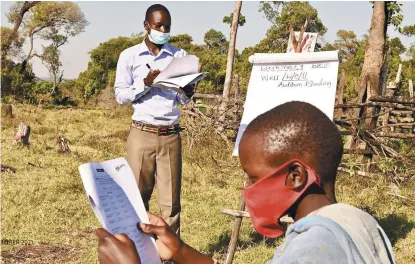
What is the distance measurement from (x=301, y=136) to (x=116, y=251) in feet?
2.03

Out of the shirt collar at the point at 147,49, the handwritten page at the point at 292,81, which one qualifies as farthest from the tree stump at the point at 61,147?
the handwritten page at the point at 292,81

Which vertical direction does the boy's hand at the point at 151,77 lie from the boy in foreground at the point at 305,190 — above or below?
above

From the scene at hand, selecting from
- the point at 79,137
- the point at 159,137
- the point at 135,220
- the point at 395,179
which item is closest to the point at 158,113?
the point at 159,137

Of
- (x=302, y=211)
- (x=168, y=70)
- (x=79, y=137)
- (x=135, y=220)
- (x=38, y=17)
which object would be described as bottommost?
(x=79, y=137)

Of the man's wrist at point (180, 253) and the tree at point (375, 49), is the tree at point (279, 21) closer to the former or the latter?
the tree at point (375, 49)

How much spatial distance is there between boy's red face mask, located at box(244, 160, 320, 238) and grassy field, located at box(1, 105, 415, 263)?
294cm

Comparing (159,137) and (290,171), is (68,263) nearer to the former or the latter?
(159,137)

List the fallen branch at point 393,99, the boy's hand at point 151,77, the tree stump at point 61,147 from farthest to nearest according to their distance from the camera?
1. the tree stump at point 61,147
2. the fallen branch at point 393,99
3. the boy's hand at point 151,77

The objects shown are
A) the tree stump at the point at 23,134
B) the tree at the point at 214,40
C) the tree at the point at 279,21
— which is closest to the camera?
the tree stump at the point at 23,134

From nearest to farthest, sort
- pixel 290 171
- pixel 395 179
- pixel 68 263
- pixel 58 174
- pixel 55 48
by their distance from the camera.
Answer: pixel 290 171 < pixel 68 263 < pixel 395 179 < pixel 58 174 < pixel 55 48

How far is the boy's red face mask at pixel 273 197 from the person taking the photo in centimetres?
126

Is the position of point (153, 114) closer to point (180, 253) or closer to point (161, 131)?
point (161, 131)

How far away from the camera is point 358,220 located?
117 cm

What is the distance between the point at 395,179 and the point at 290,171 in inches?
220
